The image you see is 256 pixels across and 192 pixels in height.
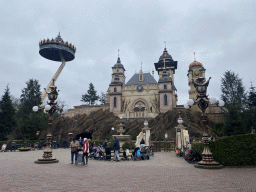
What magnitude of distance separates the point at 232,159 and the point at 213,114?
36.5m

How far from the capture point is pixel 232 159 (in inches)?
372

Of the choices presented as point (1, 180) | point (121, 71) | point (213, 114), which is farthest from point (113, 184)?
point (121, 71)

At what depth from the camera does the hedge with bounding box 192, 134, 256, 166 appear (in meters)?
9.30


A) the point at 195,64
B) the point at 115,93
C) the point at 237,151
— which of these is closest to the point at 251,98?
the point at 195,64

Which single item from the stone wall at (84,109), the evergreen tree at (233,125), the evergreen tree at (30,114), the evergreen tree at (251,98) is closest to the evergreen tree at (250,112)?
the evergreen tree at (251,98)

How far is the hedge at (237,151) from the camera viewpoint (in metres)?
9.30

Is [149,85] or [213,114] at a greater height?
[149,85]

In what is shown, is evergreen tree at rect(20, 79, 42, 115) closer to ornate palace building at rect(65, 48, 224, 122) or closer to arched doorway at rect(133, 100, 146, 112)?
ornate palace building at rect(65, 48, 224, 122)

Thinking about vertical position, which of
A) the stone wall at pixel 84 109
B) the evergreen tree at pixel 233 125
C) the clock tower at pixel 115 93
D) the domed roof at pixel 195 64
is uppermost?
the domed roof at pixel 195 64

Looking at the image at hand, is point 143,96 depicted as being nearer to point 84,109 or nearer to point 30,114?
point 84,109

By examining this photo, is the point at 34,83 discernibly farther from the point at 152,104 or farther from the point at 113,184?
the point at 113,184

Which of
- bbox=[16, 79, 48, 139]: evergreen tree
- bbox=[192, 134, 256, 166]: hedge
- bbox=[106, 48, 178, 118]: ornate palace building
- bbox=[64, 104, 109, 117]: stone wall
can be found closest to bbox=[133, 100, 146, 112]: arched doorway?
bbox=[106, 48, 178, 118]: ornate palace building

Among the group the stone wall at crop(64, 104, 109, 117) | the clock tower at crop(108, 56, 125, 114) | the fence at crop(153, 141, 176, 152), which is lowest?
the fence at crop(153, 141, 176, 152)

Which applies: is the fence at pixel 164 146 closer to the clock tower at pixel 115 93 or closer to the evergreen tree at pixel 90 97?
the clock tower at pixel 115 93
